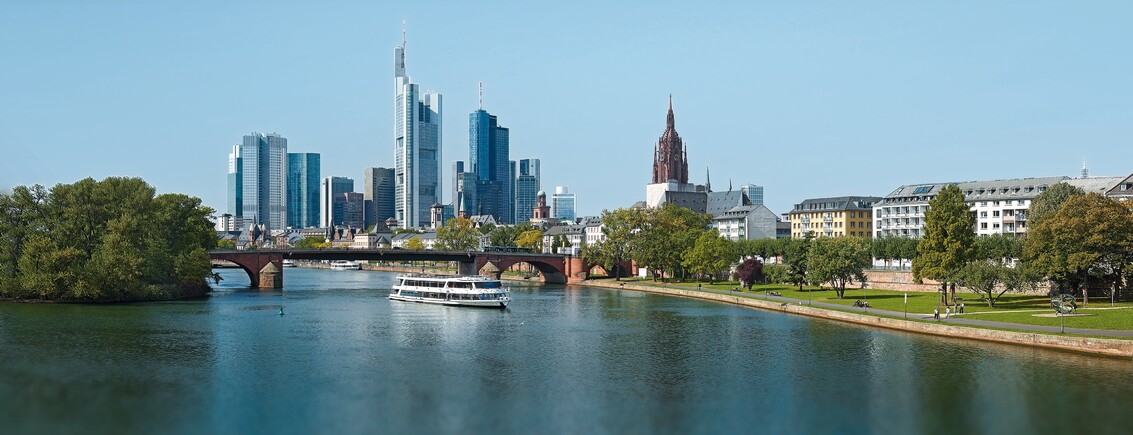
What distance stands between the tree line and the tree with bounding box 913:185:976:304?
80.4 meters

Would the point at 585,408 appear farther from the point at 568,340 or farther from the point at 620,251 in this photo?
the point at 620,251

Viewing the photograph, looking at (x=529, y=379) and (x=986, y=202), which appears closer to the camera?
(x=529, y=379)

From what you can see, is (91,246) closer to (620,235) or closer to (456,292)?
(456,292)

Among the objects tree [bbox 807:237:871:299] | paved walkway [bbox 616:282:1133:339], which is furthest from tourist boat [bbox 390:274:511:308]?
tree [bbox 807:237:871:299]

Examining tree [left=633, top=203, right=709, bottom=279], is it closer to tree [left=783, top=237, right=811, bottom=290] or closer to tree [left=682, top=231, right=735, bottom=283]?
tree [left=682, top=231, right=735, bottom=283]

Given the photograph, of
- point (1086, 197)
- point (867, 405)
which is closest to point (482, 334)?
point (867, 405)

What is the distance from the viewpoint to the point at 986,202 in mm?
159125

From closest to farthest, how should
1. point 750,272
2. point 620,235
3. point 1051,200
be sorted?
point 1051,200 < point 750,272 < point 620,235

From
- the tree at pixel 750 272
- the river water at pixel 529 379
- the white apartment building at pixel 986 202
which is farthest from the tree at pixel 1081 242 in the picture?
the white apartment building at pixel 986 202

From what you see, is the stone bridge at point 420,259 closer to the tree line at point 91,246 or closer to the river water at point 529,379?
the tree line at point 91,246

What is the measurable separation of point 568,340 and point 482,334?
29.5ft

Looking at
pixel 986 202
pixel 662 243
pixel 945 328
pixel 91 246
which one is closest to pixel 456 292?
pixel 91 246

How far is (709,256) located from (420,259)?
5485 cm

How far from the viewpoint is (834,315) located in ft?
284
